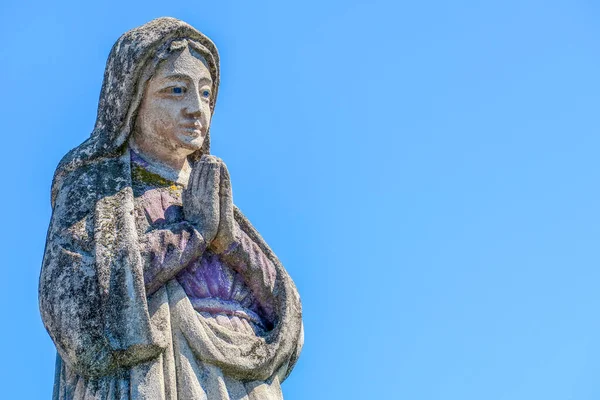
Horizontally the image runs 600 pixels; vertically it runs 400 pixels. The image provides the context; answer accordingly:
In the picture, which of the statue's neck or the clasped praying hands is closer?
the clasped praying hands

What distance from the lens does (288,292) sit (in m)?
10.9

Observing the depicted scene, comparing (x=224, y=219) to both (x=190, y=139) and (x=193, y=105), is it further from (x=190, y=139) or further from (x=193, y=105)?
(x=193, y=105)

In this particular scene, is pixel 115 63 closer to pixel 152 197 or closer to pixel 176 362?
pixel 152 197

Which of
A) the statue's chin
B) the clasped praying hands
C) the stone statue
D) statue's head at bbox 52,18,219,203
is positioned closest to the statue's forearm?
the stone statue

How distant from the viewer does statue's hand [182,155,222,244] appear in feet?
34.6

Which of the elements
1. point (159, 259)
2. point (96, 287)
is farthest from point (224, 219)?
point (96, 287)

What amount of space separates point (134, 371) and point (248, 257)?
1.64 metres

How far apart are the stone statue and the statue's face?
0.01 metres

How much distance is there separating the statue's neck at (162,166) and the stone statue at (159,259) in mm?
12

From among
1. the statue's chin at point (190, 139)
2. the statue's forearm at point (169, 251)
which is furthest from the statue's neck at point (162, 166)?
the statue's forearm at point (169, 251)

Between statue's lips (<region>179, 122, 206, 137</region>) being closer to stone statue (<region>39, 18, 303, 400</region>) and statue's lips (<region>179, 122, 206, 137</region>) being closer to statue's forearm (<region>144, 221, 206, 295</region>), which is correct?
stone statue (<region>39, 18, 303, 400</region>)

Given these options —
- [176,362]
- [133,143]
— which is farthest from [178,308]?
[133,143]

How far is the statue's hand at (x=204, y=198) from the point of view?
415 inches

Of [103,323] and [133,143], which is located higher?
[133,143]
